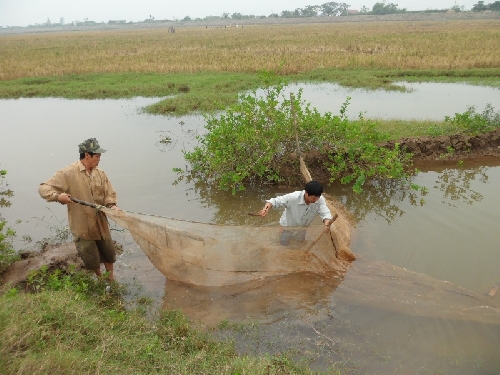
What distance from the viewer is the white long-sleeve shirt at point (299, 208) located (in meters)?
4.21

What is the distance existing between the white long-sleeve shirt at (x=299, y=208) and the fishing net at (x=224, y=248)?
0.20m

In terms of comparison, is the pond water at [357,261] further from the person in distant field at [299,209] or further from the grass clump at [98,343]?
the person in distant field at [299,209]

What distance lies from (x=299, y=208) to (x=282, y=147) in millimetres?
3011

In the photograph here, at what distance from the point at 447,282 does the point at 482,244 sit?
4.43 ft

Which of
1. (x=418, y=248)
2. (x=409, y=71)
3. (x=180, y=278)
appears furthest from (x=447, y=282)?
(x=409, y=71)

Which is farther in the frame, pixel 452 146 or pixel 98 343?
pixel 452 146

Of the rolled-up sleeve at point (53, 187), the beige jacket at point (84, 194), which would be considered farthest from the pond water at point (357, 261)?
the rolled-up sleeve at point (53, 187)

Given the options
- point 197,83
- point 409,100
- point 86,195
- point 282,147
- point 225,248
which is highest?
point 86,195

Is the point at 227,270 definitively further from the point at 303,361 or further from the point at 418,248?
the point at 418,248

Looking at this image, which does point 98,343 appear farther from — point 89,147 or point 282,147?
point 282,147

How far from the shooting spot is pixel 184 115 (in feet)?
40.2

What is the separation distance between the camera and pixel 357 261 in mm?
4969

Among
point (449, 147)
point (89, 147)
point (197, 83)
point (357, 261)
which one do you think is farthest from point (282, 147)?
point (197, 83)

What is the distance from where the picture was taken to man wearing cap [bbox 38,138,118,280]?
362cm
